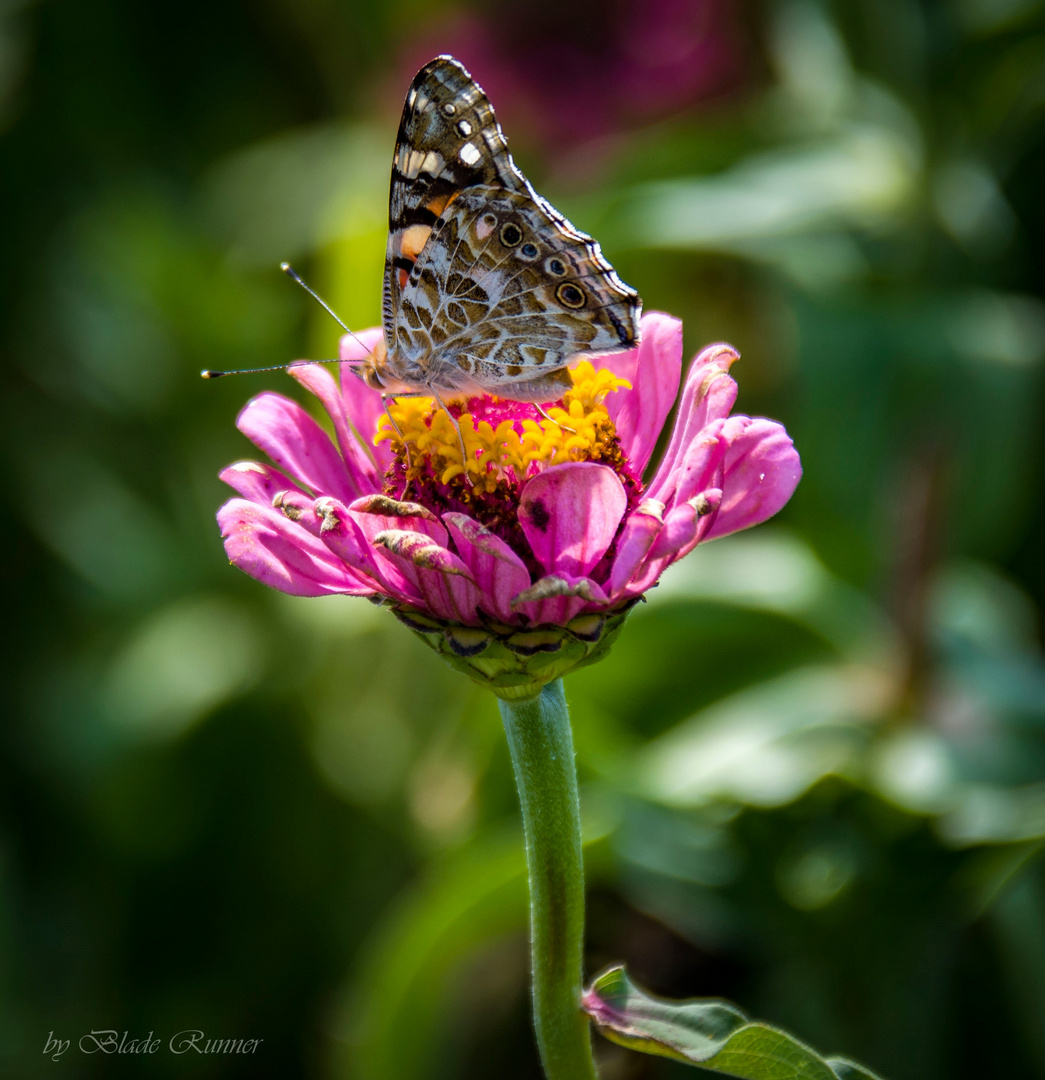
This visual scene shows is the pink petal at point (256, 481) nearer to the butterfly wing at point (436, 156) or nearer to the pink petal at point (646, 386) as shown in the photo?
the butterfly wing at point (436, 156)

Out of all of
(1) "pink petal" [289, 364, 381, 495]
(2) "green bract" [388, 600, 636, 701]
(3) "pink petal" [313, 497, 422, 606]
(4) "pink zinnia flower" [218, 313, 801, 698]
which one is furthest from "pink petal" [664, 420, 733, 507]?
(1) "pink petal" [289, 364, 381, 495]

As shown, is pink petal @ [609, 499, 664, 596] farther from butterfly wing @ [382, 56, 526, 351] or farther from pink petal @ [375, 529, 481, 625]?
butterfly wing @ [382, 56, 526, 351]

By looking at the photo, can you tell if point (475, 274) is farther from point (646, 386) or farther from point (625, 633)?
point (625, 633)

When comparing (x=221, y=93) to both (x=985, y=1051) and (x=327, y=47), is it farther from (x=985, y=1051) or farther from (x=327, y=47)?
(x=985, y=1051)

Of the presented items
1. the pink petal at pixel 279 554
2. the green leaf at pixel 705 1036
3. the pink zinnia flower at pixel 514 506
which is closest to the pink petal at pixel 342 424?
the pink zinnia flower at pixel 514 506

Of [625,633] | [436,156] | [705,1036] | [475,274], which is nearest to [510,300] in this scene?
[475,274]

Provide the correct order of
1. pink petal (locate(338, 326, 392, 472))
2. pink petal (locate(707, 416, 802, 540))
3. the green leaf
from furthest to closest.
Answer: pink petal (locate(338, 326, 392, 472))
pink petal (locate(707, 416, 802, 540))
the green leaf
